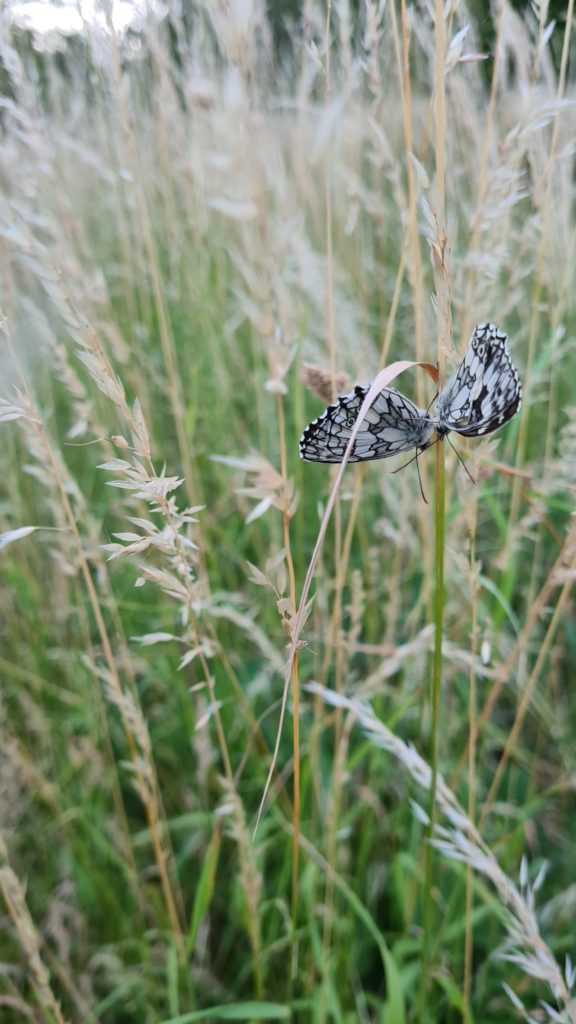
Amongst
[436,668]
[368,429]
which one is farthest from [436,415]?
[436,668]

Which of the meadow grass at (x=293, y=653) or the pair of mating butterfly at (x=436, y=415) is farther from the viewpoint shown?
the meadow grass at (x=293, y=653)

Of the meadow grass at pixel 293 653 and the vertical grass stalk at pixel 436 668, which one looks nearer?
the vertical grass stalk at pixel 436 668

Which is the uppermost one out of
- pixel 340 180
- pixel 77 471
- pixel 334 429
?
pixel 340 180

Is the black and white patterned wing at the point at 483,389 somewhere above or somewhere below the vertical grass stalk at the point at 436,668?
above

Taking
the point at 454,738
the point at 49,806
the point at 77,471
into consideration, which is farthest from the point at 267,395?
the point at 49,806

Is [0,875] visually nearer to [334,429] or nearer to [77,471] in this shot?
[334,429]
